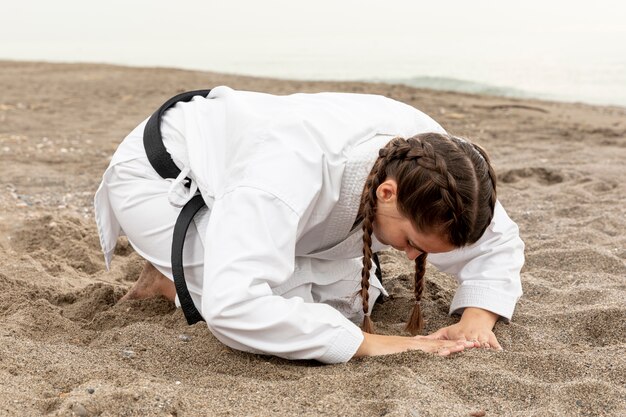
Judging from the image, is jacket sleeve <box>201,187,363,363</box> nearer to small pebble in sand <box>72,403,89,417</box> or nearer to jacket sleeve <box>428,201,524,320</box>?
small pebble in sand <box>72,403,89,417</box>

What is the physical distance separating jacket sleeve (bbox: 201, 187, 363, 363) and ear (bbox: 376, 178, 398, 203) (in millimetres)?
260

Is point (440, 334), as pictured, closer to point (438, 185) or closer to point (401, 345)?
point (401, 345)

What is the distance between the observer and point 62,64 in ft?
57.9

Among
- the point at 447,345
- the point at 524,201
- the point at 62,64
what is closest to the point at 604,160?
the point at 524,201

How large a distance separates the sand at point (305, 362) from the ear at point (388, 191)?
0.45 meters

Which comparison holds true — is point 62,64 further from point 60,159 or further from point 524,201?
point 524,201

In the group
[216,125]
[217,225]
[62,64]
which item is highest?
[216,125]

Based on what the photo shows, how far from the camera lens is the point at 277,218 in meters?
2.10

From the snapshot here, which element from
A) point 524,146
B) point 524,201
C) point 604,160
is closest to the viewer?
point 524,201

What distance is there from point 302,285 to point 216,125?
592 mm

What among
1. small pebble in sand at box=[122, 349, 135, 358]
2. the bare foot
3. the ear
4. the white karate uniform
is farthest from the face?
the bare foot

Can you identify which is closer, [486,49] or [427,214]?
[427,214]

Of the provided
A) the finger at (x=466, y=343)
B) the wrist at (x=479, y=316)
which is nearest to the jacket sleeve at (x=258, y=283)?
the finger at (x=466, y=343)

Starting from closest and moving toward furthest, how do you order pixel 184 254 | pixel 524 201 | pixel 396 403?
1. pixel 396 403
2. pixel 184 254
3. pixel 524 201
